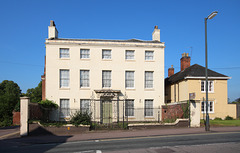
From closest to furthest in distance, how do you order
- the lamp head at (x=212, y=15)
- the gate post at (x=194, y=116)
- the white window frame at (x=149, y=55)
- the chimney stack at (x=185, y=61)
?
the lamp head at (x=212, y=15), the gate post at (x=194, y=116), the white window frame at (x=149, y=55), the chimney stack at (x=185, y=61)

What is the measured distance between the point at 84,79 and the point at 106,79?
2.57m

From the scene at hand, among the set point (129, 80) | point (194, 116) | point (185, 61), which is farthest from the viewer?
point (185, 61)

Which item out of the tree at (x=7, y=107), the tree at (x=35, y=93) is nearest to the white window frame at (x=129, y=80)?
the tree at (x=7, y=107)

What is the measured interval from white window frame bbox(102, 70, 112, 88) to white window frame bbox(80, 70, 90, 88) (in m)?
1.76

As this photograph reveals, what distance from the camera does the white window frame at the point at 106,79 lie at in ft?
81.3

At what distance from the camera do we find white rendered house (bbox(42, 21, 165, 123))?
24.0m

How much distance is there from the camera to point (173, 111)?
21.5 metres

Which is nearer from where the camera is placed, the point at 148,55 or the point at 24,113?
the point at 24,113

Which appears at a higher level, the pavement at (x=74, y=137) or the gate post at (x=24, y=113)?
the gate post at (x=24, y=113)

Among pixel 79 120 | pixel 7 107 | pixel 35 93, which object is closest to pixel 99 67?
pixel 79 120

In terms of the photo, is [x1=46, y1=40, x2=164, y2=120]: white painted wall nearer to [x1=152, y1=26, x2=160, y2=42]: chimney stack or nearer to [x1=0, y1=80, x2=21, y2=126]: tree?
[x1=152, y1=26, x2=160, y2=42]: chimney stack

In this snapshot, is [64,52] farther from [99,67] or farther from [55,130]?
[55,130]

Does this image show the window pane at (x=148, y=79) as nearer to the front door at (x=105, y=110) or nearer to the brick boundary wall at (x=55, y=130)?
the front door at (x=105, y=110)

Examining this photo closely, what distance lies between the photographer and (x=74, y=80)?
954 inches
